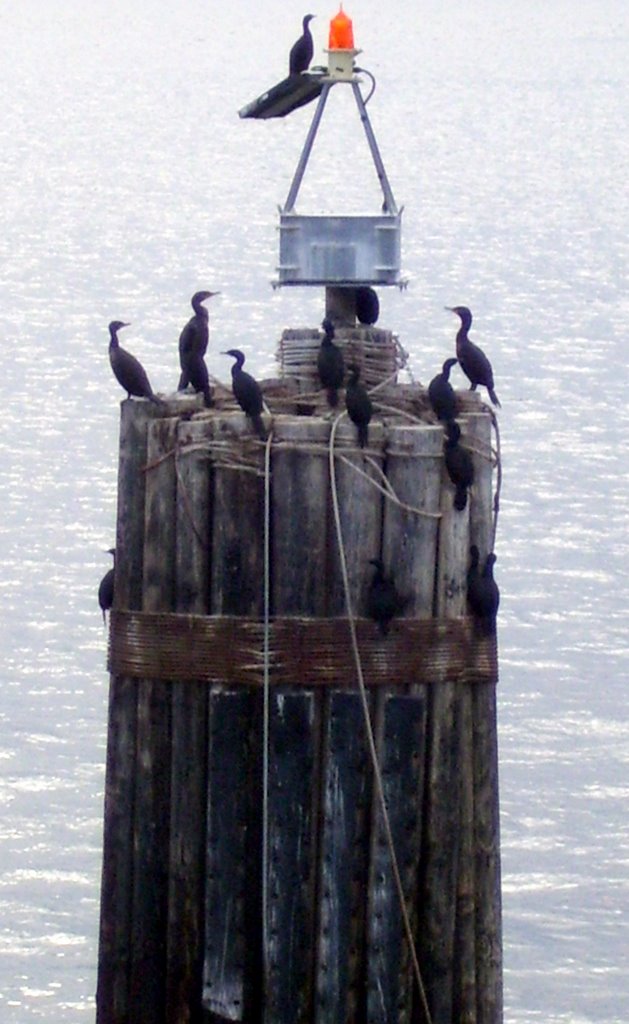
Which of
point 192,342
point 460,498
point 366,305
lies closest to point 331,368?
point 192,342

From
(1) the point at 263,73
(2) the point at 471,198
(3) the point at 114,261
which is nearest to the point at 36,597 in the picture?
(3) the point at 114,261

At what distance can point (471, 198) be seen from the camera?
69875 mm

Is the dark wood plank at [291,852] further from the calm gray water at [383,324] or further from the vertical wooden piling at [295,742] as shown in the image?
the calm gray water at [383,324]

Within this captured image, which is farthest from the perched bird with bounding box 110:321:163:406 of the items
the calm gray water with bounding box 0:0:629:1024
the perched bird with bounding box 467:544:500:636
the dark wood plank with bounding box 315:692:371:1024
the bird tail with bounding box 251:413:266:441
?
the calm gray water with bounding box 0:0:629:1024

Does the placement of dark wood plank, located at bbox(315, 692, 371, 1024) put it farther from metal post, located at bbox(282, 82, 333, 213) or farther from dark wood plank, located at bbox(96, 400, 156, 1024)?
metal post, located at bbox(282, 82, 333, 213)

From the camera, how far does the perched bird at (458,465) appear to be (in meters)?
10.2

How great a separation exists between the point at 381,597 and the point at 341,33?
2.44 m

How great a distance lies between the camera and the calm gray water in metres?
22.8

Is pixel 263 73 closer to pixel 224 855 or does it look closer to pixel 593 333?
pixel 593 333

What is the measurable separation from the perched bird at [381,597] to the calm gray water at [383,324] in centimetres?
1065

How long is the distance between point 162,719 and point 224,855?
581 millimetres

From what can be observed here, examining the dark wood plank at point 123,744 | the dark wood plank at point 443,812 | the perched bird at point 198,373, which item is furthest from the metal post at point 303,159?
the dark wood plank at point 443,812

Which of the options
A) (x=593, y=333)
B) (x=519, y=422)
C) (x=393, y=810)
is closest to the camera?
(x=393, y=810)

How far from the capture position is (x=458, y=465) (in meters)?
10.2
